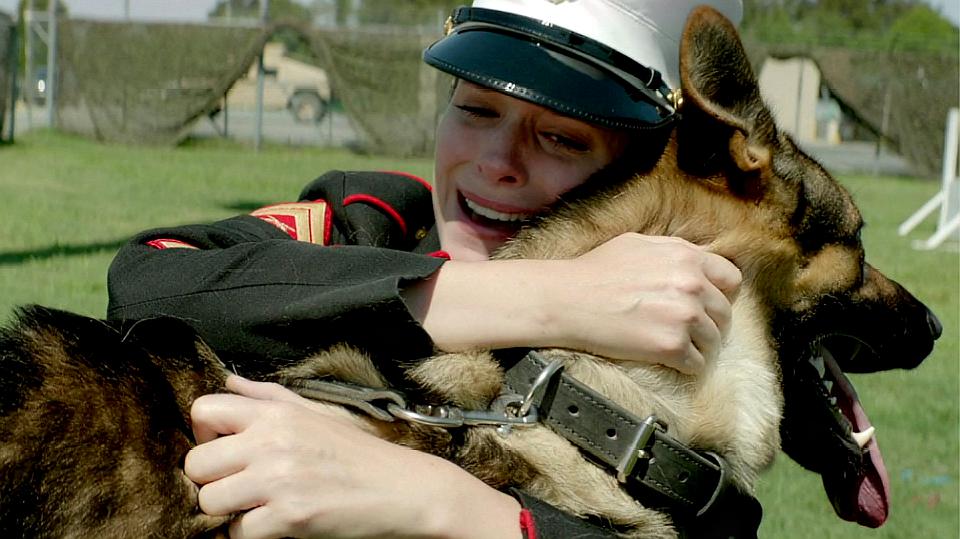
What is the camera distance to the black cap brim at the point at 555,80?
215 centimetres

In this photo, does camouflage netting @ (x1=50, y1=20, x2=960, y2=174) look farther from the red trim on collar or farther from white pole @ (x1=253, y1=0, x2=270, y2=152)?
the red trim on collar

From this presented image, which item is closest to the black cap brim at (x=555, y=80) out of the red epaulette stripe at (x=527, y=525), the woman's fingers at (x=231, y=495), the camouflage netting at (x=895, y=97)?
the red epaulette stripe at (x=527, y=525)

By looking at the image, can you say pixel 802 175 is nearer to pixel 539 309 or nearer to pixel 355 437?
pixel 539 309

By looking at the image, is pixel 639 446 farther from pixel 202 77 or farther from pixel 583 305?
pixel 202 77

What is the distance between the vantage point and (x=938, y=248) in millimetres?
11680

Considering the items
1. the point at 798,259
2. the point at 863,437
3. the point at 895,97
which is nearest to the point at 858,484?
the point at 863,437

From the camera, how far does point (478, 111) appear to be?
2377 millimetres

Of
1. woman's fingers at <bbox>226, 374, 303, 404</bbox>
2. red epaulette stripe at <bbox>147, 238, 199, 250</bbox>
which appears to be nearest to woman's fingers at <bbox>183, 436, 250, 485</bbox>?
woman's fingers at <bbox>226, 374, 303, 404</bbox>

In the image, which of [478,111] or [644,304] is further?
[478,111]

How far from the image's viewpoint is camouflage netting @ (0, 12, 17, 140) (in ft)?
61.9

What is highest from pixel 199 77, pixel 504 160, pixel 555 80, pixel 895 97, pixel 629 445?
pixel 555 80

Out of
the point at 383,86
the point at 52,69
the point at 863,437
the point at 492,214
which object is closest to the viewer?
the point at 492,214

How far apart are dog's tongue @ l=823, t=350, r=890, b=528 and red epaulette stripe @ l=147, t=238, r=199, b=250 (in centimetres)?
153

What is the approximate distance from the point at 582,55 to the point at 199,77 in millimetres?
19474
